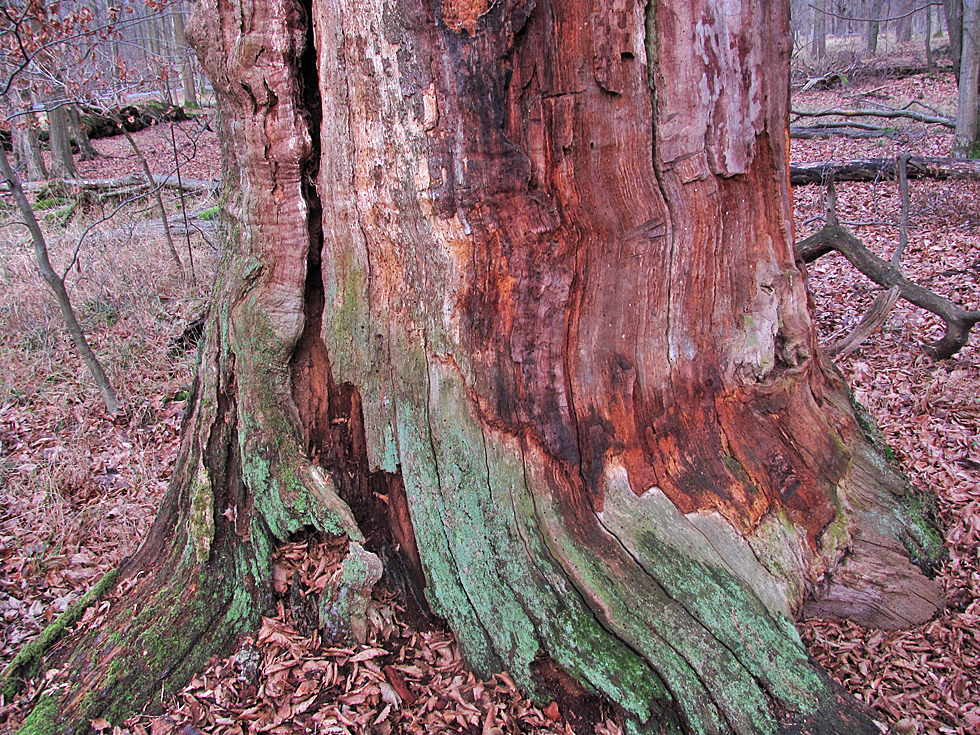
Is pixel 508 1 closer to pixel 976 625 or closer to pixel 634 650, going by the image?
pixel 634 650

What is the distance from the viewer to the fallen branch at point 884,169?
959 cm

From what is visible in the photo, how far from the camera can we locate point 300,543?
7.93ft

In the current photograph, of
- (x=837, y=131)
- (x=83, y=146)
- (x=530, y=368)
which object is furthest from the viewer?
(x=83, y=146)

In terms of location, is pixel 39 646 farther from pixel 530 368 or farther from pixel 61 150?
pixel 61 150

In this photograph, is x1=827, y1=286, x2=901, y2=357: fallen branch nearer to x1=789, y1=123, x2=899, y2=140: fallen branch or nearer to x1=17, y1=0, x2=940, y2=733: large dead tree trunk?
x1=17, y1=0, x2=940, y2=733: large dead tree trunk

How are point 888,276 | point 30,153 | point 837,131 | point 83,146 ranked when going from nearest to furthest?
point 888,276
point 30,153
point 837,131
point 83,146

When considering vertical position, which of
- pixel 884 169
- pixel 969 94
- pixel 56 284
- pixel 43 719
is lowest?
pixel 43 719

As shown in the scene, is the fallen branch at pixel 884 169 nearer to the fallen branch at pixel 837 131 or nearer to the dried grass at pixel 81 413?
the fallen branch at pixel 837 131

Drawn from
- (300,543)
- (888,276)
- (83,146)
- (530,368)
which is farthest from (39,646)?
(83,146)

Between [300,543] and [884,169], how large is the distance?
10842mm

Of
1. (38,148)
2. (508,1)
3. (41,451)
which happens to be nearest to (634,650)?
(508,1)

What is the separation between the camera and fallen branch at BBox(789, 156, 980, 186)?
9.59 meters

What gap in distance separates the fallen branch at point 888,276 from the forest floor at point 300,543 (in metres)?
0.22

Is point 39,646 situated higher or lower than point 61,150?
lower
